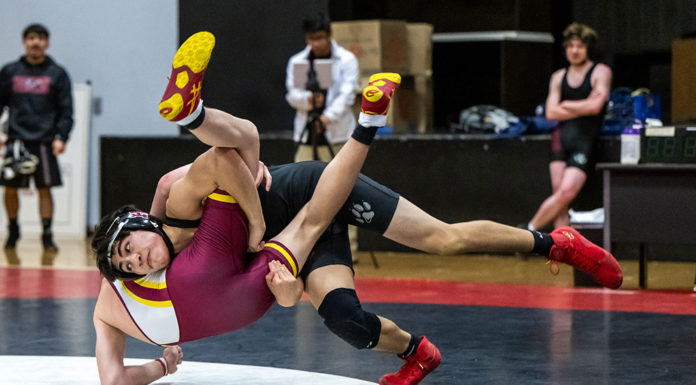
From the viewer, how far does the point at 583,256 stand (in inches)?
141

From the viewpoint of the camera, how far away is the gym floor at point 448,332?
3.58 metres

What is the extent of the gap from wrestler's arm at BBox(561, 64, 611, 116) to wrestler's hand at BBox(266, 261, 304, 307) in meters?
3.65

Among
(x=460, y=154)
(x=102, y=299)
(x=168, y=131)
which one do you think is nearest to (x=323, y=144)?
(x=460, y=154)

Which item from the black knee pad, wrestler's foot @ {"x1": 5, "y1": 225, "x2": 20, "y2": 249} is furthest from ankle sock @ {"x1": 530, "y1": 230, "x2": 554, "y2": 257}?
wrestler's foot @ {"x1": 5, "y1": 225, "x2": 20, "y2": 249}

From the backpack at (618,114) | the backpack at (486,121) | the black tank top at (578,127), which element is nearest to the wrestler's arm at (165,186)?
the black tank top at (578,127)

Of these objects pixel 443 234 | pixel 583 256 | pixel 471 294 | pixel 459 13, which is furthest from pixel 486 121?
pixel 443 234

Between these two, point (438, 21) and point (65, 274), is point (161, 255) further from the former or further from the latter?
point (438, 21)

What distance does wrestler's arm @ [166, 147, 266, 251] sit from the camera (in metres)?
3.02

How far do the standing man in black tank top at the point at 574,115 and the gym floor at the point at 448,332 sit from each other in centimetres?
40

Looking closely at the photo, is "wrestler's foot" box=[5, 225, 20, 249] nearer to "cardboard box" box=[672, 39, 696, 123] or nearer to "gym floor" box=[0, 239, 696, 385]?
"gym floor" box=[0, 239, 696, 385]

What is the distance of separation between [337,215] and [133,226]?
670 millimetres

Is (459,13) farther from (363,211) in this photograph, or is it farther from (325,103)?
(363,211)

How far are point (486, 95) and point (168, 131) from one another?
2438mm

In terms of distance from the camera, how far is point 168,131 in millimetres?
8375
